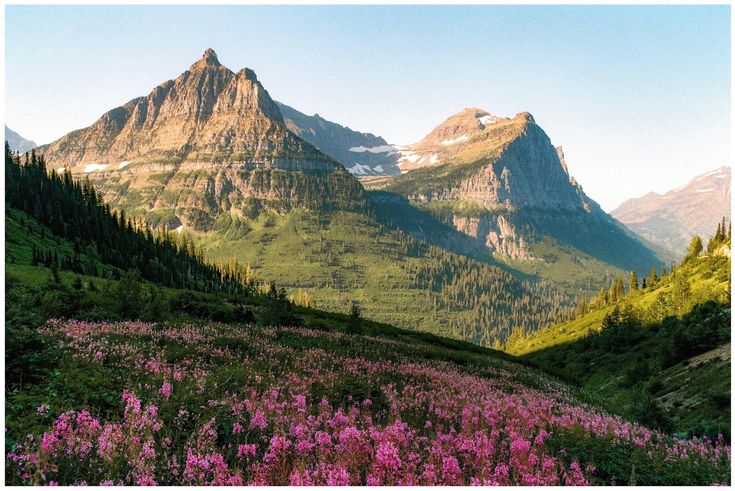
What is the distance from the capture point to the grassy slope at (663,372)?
26.8m

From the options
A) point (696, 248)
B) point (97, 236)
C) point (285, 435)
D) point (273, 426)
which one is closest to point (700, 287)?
point (696, 248)

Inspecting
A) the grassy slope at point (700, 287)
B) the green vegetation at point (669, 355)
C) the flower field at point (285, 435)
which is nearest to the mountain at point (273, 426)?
the flower field at point (285, 435)

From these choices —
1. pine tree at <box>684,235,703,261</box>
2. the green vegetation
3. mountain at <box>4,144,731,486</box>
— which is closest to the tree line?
the green vegetation

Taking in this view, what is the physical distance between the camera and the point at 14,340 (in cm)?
1080

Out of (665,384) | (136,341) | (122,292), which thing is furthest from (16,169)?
(665,384)

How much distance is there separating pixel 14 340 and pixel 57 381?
234 centimetres

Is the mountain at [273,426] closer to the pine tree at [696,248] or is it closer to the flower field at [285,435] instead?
the flower field at [285,435]

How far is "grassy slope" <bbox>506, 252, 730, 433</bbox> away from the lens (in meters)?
26.8

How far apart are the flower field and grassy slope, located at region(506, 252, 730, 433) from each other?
6.24m

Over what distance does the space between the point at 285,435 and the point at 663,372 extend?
2397 inches

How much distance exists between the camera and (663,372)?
53.6m

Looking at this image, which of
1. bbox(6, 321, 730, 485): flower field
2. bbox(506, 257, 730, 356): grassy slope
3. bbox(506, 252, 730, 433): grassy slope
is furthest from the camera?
bbox(506, 257, 730, 356): grassy slope

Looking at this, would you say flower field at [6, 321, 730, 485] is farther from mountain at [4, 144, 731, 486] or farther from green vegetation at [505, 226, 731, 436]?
green vegetation at [505, 226, 731, 436]

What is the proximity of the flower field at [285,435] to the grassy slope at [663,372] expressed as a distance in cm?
624
